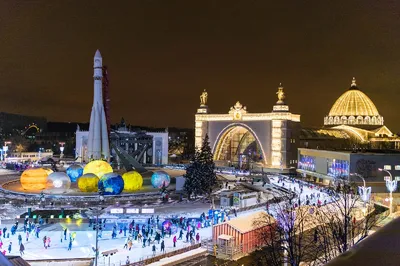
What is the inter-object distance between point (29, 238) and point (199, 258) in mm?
9990

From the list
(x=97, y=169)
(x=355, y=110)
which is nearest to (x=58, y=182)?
(x=97, y=169)

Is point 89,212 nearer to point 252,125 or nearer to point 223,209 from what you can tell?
point 223,209

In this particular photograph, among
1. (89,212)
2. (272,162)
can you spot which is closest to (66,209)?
(89,212)

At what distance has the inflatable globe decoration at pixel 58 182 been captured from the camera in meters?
36.2

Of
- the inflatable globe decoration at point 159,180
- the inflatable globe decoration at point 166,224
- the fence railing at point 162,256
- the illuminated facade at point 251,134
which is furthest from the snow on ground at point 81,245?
the illuminated facade at point 251,134

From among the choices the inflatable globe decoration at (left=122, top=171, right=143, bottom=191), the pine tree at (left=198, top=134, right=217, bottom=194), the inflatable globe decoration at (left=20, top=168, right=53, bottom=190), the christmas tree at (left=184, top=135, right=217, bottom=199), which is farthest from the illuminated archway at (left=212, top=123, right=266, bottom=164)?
the inflatable globe decoration at (left=20, top=168, right=53, bottom=190)

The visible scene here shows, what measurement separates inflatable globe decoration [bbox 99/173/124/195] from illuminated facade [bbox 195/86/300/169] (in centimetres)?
3803

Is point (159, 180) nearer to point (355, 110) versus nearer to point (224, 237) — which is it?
point (224, 237)

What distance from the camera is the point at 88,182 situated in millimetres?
34969

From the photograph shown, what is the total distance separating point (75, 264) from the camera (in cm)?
1769

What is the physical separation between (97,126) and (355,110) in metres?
67.5

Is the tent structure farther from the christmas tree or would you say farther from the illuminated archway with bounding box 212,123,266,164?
the illuminated archway with bounding box 212,123,266,164

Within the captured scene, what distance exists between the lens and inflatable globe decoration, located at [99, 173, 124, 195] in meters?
33.8

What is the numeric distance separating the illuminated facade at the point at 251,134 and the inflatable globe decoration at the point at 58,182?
39.0 metres
